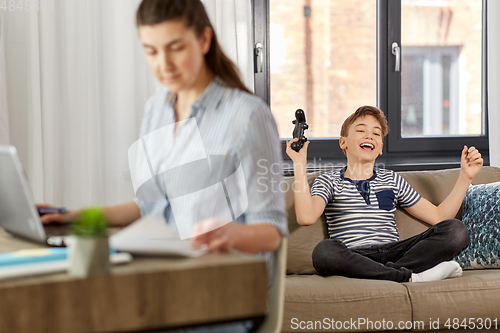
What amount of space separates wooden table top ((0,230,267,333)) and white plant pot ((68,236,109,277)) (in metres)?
0.01

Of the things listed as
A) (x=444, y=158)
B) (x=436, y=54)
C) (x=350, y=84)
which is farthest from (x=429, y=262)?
(x=436, y=54)

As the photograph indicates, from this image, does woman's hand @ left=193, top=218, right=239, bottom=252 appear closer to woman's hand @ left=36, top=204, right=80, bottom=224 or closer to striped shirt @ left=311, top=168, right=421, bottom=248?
woman's hand @ left=36, top=204, right=80, bottom=224

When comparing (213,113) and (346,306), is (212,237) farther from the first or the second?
(346,306)

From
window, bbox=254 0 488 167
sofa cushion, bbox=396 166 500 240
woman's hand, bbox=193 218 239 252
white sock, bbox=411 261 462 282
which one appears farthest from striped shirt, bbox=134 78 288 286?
window, bbox=254 0 488 167

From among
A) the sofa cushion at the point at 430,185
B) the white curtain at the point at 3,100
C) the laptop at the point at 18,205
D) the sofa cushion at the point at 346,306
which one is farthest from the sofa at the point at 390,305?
the white curtain at the point at 3,100

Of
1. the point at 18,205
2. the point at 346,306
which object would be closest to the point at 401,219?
the point at 346,306

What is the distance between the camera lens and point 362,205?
74.9 inches

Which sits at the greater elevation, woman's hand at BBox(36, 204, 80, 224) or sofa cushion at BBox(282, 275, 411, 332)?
woman's hand at BBox(36, 204, 80, 224)

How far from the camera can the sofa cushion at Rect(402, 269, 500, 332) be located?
60.5 inches

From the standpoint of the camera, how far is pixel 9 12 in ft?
6.84

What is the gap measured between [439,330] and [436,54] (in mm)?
1699

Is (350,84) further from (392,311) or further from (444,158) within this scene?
(392,311)

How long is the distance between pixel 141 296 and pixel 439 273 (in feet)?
4.61

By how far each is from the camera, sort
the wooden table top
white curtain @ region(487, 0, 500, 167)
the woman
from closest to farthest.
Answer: the wooden table top → the woman → white curtain @ region(487, 0, 500, 167)
